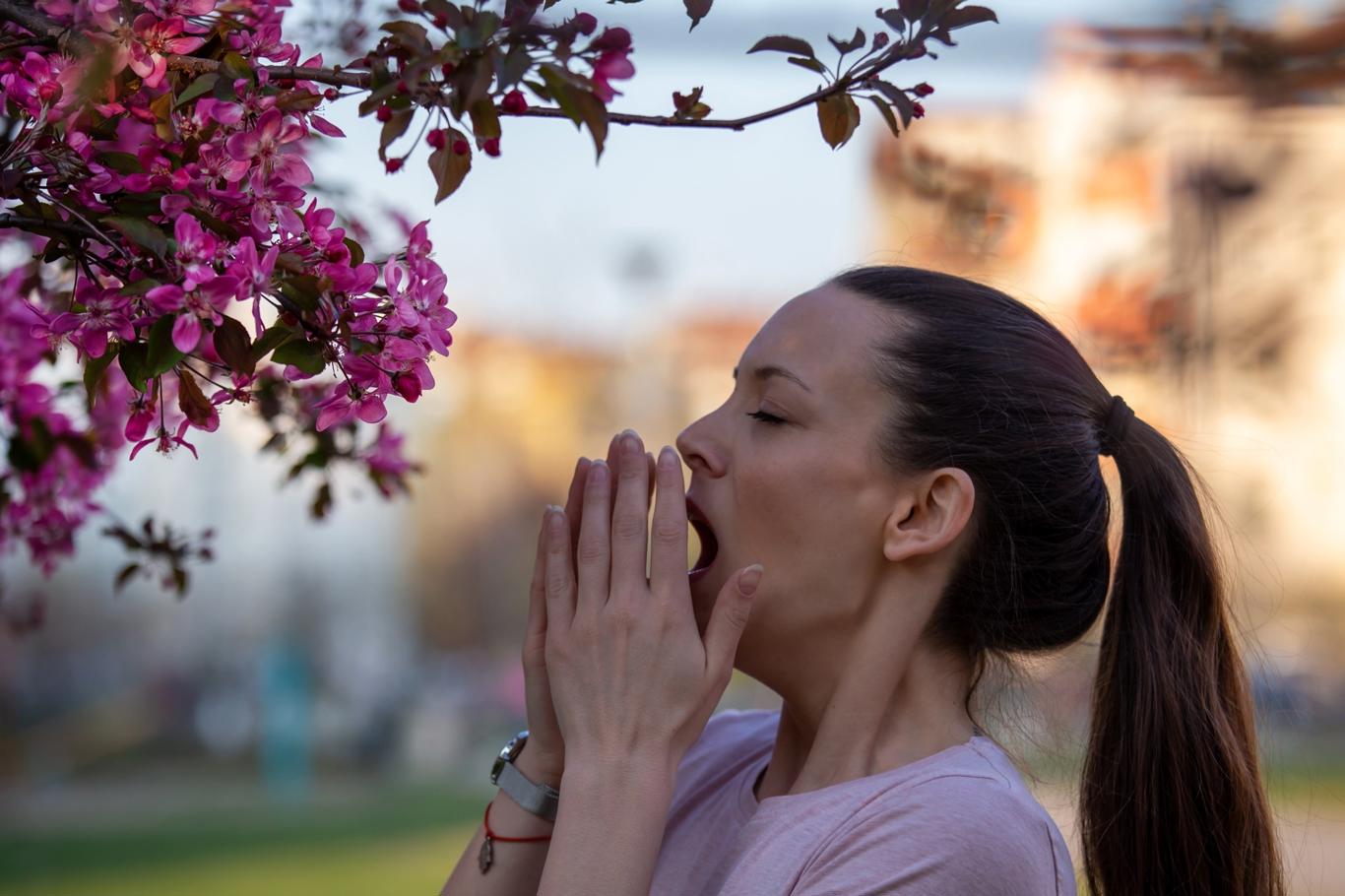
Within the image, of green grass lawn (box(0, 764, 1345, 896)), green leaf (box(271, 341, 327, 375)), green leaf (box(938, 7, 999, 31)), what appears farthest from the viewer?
green grass lawn (box(0, 764, 1345, 896))

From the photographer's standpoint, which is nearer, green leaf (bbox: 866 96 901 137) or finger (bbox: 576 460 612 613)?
green leaf (bbox: 866 96 901 137)

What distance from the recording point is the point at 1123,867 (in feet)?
5.67

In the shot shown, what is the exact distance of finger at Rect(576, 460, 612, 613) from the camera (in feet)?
5.22

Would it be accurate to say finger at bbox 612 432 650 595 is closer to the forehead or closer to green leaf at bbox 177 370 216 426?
the forehead

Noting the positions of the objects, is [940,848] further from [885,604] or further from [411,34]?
[411,34]

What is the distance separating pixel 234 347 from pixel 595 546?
0.57 m

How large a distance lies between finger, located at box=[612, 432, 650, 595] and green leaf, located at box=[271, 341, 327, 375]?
1.67 feet

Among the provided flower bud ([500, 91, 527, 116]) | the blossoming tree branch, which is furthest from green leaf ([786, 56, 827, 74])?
flower bud ([500, 91, 527, 116])

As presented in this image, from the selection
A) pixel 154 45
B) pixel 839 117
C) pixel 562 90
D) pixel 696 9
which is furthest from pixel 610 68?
pixel 154 45

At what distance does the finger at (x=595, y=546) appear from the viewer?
1.59m

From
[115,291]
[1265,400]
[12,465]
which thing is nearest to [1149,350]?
[1265,400]

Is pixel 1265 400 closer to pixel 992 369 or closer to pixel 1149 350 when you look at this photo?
pixel 1149 350

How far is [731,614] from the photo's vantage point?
156 cm

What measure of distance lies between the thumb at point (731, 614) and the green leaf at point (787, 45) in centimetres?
57
